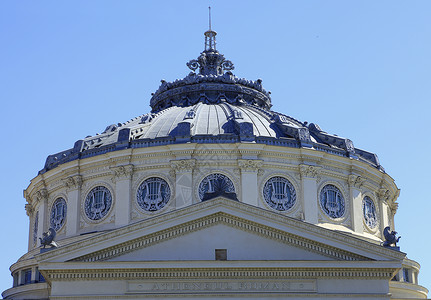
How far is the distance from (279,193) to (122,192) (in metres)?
9.50

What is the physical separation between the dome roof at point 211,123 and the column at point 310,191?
175 cm

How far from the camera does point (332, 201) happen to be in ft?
201

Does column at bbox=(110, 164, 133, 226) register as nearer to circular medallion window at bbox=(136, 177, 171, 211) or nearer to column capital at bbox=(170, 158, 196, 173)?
circular medallion window at bbox=(136, 177, 171, 211)

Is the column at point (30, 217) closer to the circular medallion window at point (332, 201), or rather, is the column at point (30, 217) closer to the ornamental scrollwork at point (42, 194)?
the ornamental scrollwork at point (42, 194)

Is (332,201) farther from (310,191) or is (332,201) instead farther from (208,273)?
(208,273)

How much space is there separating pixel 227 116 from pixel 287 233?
2083 centimetres

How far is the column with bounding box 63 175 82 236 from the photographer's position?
6088 centimetres

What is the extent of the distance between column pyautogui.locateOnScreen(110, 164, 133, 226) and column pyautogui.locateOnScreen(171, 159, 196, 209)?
9.38ft

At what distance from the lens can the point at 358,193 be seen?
6253 cm

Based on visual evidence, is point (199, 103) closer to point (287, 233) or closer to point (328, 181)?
point (328, 181)

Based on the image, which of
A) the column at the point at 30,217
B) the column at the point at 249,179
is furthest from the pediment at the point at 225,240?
the column at the point at 30,217

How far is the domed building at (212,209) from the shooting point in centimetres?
4391

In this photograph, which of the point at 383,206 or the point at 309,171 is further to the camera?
the point at 383,206

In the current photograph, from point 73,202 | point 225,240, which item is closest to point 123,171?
point 73,202
